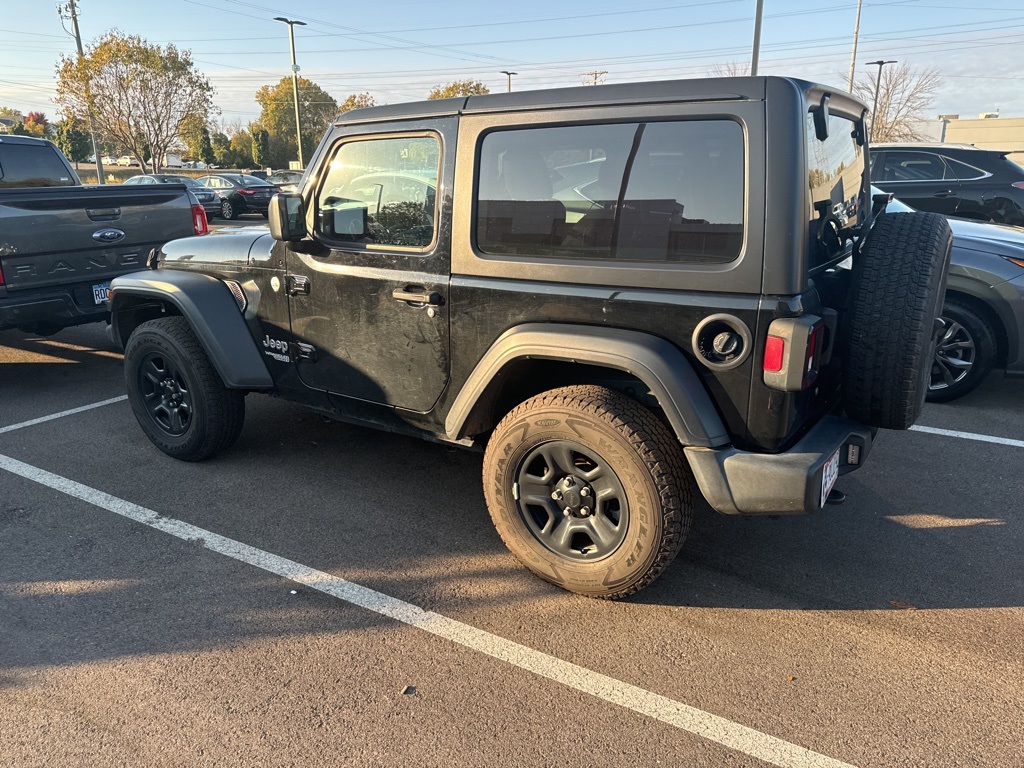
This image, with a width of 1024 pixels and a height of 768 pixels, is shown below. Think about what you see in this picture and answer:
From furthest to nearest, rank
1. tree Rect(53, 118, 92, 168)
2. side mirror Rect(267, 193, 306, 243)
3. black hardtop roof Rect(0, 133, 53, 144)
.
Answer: tree Rect(53, 118, 92, 168) → black hardtop roof Rect(0, 133, 53, 144) → side mirror Rect(267, 193, 306, 243)

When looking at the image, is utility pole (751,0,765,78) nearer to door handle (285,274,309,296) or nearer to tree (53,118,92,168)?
door handle (285,274,309,296)

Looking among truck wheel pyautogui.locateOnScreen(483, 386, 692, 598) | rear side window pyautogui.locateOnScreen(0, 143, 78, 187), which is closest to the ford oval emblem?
rear side window pyautogui.locateOnScreen(0, 143, 78, 187)

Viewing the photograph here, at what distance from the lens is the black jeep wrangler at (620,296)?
2520 millimetres

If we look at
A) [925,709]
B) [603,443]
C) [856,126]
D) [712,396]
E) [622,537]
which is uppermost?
[856,126]

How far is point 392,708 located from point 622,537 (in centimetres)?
105

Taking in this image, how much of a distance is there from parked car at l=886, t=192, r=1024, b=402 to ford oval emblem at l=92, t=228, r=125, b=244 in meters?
5.92

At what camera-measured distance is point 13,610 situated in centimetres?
293

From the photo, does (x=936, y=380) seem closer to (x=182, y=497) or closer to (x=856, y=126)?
(x=856, y=126)

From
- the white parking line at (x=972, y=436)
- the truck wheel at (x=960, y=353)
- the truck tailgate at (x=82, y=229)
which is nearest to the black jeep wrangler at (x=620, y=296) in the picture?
the white parking line at (x=972, y=436)

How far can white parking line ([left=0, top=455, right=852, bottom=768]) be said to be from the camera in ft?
7.40

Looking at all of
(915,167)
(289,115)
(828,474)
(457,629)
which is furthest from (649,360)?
(289,115)

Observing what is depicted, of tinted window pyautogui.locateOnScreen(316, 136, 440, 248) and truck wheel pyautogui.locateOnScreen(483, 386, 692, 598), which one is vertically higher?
tinted window pyautogui.locateOnScreen(316, 136, 440, 248)

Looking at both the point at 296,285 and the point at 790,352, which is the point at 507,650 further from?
the point at 296,285

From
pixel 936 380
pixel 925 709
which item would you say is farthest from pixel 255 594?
pixel 936 380
